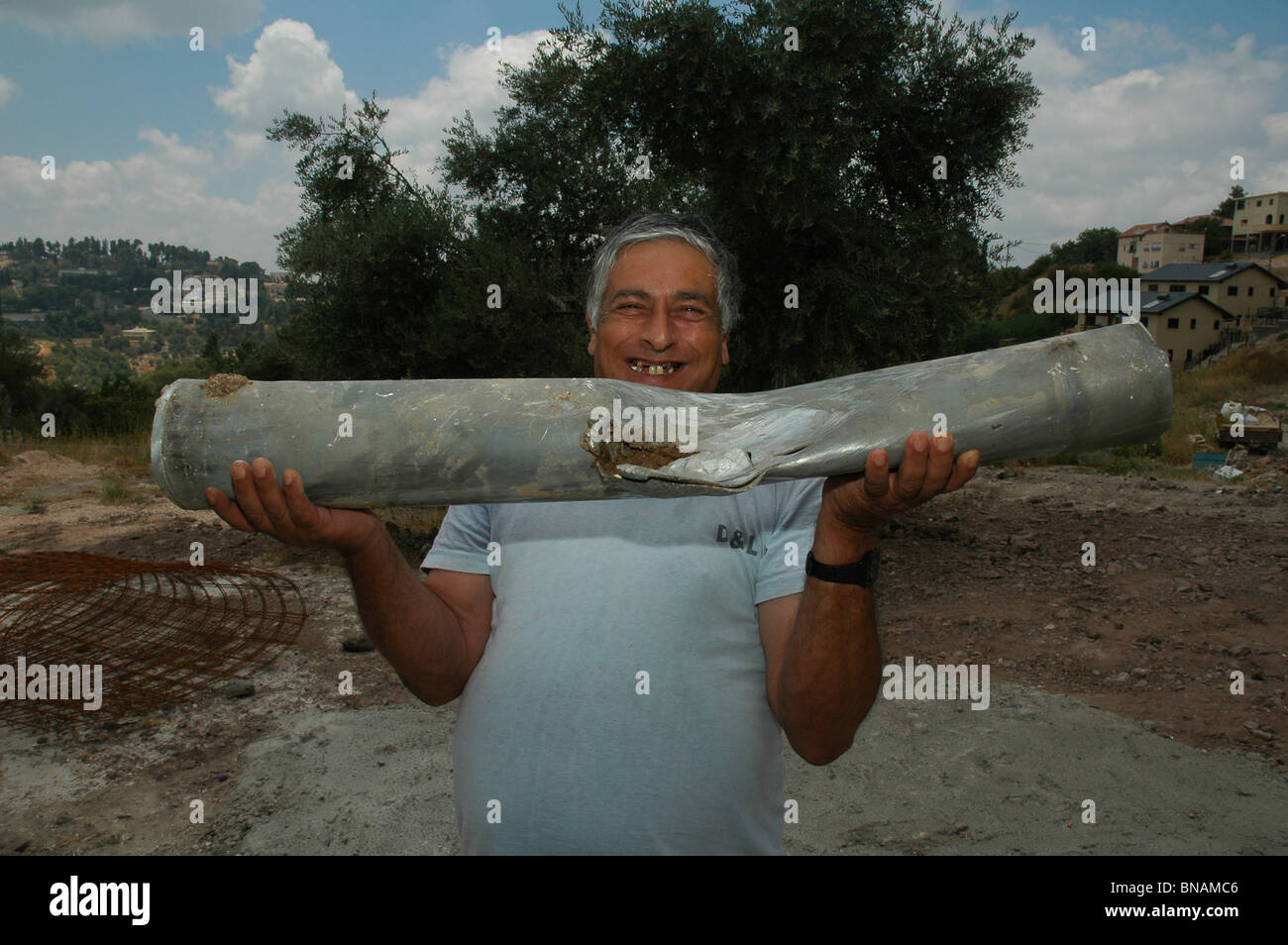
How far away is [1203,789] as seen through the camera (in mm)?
5141

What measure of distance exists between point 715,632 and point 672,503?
1.13 feet

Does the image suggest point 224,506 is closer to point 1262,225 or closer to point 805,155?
point 805,155

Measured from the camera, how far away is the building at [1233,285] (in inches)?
1877

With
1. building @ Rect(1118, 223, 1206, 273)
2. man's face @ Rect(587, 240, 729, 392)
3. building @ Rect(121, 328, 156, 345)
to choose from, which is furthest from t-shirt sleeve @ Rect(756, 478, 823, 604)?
building @ Rect(121, 328, 156, 345)

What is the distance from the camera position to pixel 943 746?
5.70 meters

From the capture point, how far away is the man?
1862 mm

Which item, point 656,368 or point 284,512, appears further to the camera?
point 656,368

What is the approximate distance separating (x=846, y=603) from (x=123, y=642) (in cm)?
834

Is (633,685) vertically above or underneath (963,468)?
underneath

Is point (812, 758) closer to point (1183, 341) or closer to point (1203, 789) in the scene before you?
point (1203, 789)

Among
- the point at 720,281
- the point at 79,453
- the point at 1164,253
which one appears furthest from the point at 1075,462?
the point at 1164,253

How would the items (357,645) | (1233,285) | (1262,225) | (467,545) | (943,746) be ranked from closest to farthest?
(467,545)
(943,746)
(357,645)
(1233,285)
(1262,225)

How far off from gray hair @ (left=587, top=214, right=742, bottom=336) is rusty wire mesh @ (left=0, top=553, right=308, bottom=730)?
18.8ft

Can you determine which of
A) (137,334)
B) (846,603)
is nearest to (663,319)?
(846,603)
